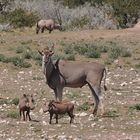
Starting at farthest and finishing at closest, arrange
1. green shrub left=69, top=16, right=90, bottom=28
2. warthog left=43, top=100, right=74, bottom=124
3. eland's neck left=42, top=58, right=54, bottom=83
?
green shrub left=69, top=16, right=90, bottom=28
eland's neck left=42, top=58, right=54, bottom=83
warthog left=43, top=100, right=74, bottom=124

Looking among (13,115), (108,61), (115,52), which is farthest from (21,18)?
(13,115)

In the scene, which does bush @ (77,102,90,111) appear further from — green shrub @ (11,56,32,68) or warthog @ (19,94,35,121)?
green shrub @ (11,56,32,68)

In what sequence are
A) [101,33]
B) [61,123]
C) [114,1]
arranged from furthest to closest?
[114,1], [101,33], [61,123]

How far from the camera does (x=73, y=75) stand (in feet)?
53.3

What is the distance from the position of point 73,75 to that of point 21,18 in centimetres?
3677

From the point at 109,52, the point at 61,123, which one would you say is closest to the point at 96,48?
the point at 109,52

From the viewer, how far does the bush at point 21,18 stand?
52.5 metres

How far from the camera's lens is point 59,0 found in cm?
6569

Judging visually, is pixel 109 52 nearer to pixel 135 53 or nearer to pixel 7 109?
pixel 135 53

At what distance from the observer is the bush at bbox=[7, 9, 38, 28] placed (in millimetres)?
52531

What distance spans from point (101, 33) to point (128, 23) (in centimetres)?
1295

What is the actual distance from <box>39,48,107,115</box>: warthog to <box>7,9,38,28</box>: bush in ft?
118

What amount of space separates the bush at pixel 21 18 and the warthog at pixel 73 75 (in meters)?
35.9

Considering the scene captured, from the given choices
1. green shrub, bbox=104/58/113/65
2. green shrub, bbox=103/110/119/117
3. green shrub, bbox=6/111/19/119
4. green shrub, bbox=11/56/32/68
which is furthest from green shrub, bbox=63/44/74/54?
green shrub, bbox=6/111/19/119
